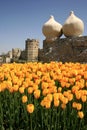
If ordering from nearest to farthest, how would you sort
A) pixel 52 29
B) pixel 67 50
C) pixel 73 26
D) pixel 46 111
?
pixel 46 111 < pixel 67 50 < pixel 73 26 < pixel 52 29

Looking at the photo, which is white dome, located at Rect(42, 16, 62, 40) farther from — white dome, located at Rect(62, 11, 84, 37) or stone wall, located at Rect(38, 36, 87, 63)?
stone wall, located at Rect(38, 36, 87, 63)

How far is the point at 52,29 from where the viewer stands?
78.5 feet

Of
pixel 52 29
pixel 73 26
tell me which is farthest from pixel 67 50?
pixel 52 29

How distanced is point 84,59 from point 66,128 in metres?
14.0

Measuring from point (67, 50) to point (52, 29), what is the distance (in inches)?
158

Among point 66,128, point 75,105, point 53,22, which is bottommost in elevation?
point 66,128

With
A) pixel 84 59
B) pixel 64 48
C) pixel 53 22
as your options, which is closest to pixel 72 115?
pixel 84 59

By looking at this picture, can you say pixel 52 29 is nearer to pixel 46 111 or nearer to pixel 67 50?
pixel 67 50

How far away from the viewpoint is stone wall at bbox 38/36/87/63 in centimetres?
1953

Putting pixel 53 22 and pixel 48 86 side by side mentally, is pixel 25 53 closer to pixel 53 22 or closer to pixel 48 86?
pixel 53 22

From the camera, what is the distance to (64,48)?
2045 cm

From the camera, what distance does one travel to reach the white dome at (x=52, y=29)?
23917mm

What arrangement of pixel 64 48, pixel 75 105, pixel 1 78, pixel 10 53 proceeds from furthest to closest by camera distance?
pixel 10 53 → pixel 64 48 → pixel 1 78 → pixel 75 105

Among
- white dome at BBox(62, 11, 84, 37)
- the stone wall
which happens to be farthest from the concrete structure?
white dome at BBox(62, 11, 84, 37)
